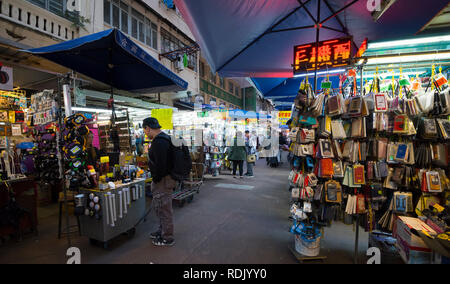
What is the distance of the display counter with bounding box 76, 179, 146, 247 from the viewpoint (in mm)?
3127

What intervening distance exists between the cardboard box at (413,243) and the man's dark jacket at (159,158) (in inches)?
123

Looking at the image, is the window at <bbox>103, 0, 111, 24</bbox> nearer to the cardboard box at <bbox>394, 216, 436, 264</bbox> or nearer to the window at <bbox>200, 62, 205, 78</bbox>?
the window at <bbox>200, 62, 205, 78</bbox>

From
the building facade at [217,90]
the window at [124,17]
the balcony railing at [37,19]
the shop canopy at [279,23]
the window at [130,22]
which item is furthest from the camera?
the building facade at [217,90]

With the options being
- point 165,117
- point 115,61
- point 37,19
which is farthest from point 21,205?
point 37,19

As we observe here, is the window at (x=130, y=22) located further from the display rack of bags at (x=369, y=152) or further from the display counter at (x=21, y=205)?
the display rack of bags at (x=369, y=152)

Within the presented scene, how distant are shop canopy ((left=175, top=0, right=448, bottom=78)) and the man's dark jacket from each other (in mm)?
2196

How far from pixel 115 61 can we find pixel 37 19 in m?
4.89

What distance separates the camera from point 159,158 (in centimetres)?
331

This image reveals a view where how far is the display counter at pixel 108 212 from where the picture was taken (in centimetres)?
313

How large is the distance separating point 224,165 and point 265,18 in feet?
25.7

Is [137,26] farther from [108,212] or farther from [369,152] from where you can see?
[369,152]

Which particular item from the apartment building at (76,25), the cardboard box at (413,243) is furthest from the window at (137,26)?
the cardboard box at (413,243)

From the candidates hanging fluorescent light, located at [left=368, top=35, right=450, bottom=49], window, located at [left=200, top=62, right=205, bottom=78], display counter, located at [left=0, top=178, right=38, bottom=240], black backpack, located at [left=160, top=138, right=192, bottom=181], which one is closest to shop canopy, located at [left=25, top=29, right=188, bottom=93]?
black backpack, located at [left=160, top=138, right=192, bottom=181]
